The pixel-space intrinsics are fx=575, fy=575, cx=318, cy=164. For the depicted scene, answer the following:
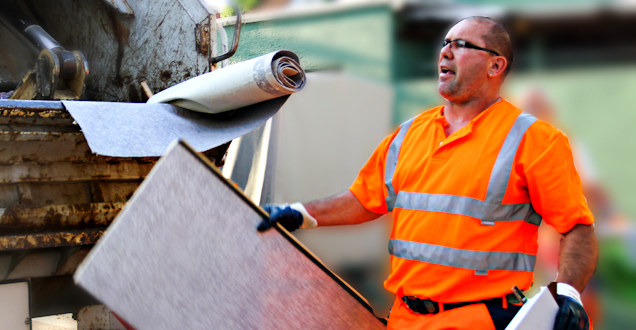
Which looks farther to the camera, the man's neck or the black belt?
the man's neck

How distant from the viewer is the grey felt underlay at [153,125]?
1.95 meters

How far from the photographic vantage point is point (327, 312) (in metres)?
1.67

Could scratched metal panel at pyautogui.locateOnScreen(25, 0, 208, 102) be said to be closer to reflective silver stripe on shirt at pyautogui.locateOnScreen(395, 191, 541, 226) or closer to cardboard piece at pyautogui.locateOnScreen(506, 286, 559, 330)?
reflective silver stripe on shirt at pyautogui.locateOnScreen(395, 191, 541, 226)

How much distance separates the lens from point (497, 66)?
1727 millimetres

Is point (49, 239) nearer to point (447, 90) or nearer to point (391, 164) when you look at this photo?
point (391, 164)

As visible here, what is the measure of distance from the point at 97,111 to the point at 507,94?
1502mm

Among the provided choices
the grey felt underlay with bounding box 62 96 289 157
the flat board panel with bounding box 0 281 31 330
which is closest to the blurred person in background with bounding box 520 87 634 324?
the grey felt underlay with bounding box 62 96 289 157

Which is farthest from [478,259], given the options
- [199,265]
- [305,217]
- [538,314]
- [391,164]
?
[199,265]

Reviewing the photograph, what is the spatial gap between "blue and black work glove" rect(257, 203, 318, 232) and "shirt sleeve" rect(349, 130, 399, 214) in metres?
0.19

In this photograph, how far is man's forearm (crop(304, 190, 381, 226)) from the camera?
1922mm

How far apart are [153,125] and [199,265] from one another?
842 mm

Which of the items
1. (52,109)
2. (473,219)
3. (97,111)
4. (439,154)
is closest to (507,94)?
(439,154)

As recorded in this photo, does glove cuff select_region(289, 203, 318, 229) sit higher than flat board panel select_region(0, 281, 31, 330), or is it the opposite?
glove cuff select_region(289, 203, 318, 229)

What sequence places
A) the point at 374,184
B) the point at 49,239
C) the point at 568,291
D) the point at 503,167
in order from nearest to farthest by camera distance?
the point at 568,291 → the point at 503,167 → the point at 374,184 → the point at 49,239
